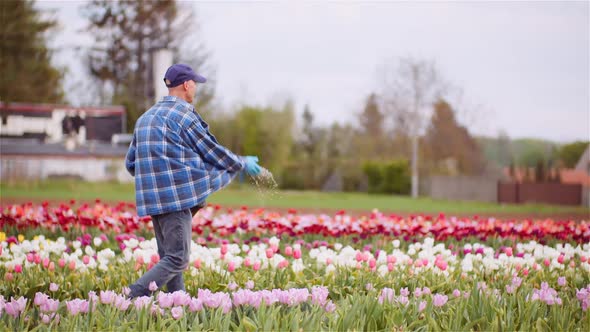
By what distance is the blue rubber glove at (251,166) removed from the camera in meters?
4.32

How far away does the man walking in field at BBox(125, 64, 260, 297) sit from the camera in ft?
14.0

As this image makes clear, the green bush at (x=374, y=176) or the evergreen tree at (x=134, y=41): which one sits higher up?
the evergreen tree at (x=134, y=41)

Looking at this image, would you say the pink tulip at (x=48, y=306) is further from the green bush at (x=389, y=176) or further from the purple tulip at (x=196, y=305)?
the green bush at (x=389, y=176)

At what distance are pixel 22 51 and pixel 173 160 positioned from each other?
2655 centimetres

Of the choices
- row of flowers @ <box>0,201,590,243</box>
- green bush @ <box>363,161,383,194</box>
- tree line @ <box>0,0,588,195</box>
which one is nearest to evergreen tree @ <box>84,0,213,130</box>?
tree line @ <box>0,0,588,195</box>

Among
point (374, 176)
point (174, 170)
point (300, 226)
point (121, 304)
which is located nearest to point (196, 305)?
point (121, 304)

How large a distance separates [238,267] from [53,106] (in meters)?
24.3

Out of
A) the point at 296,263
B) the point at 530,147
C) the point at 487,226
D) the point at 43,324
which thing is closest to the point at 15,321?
the point at 43,324

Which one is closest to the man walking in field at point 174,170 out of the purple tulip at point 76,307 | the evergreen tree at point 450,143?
the purple tulip at point 76,307

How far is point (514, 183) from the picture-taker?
24469 mm

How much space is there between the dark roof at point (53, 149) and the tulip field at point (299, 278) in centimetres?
1996

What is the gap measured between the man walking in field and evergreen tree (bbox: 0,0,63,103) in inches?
1021

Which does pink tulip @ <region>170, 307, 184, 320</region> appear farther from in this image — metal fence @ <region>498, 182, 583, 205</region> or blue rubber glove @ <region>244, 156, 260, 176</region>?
metal fence @ <region>498, 182, 583, 205</region>

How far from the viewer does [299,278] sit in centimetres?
482
